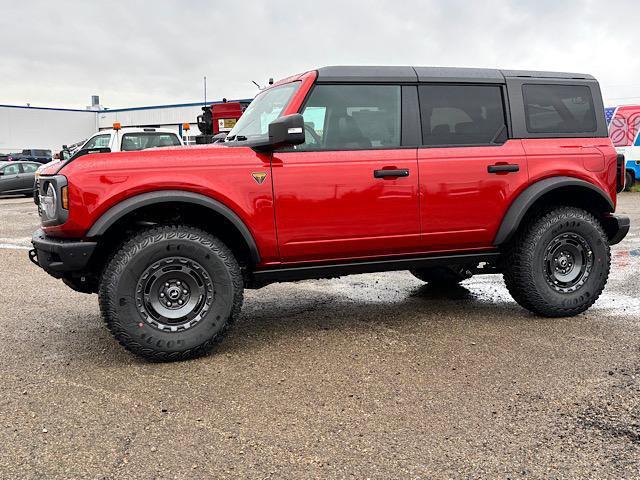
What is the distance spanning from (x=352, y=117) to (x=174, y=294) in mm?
1804

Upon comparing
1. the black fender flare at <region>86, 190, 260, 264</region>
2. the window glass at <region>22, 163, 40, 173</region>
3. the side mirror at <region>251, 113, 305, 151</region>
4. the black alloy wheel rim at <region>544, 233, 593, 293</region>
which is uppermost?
the window glass at <region>22, 163, 40, 173</region>

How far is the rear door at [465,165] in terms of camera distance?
4359 millimetres

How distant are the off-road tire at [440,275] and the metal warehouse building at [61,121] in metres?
42.7

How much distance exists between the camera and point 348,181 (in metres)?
4.09

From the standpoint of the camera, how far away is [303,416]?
3002 mm

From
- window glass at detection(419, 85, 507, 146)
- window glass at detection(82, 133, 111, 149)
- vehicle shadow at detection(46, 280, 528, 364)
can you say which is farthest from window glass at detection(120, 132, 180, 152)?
window glass at detection(419, 85, 507, 146)

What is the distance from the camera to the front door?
4.03m

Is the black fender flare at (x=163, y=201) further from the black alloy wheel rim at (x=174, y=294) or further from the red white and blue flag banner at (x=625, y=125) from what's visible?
the red white and blue flag banner at (x=625, y=125)

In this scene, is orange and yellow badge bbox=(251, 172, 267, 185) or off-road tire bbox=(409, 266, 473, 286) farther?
off-road tire bbox=(409, 266, 473, 286)

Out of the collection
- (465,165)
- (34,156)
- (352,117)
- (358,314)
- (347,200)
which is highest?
(34,156)

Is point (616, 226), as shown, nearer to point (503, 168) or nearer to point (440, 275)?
point (503, 168)

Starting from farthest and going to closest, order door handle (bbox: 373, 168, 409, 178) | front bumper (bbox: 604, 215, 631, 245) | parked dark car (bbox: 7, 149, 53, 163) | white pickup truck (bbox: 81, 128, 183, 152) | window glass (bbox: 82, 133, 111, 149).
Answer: parked dark car (bbox: 7, 149, 53, 163)
window glass (bbox: 82, 133, 111, 149)
white pickup truck (bbox: 81, 128, 183, 152)
front bumper (bbox: 604, 215, 631, 245)
door handle (bbox: 373, 168, 409, 178)

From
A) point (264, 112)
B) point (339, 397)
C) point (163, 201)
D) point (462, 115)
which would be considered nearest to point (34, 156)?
point (264, 112)

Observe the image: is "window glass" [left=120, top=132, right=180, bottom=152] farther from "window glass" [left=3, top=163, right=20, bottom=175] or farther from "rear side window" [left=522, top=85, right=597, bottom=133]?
"window glass" [left=3, top=163, right=20, bottom=175]
